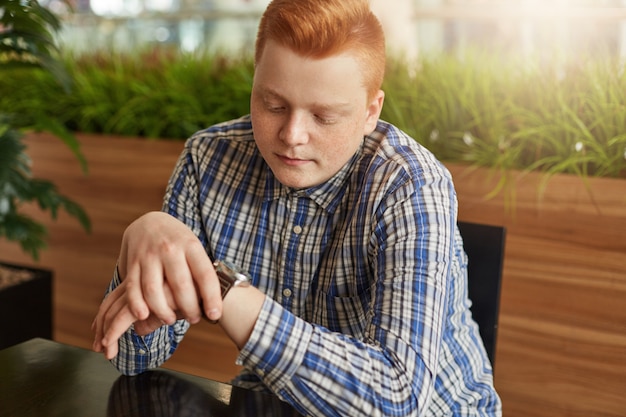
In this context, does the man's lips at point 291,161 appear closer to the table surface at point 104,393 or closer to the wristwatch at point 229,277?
the wristwatch at point 229,277

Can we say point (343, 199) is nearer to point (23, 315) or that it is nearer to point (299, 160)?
point (299, 160)

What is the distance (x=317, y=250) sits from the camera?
130 centimetres

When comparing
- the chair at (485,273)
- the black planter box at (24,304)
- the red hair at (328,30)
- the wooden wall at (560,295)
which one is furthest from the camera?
the black planter box at (24,304)

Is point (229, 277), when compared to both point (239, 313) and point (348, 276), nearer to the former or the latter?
point (239, 313)

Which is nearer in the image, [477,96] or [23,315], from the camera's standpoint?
[477,96]

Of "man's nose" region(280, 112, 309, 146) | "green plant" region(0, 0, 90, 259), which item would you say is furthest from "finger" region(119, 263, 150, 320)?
"green plant" region(0, 0, 90, 259)

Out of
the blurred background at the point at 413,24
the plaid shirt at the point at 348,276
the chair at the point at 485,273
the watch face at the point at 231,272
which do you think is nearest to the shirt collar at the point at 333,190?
the plaid shirt at the point at 348,276

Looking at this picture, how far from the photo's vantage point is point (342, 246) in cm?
125

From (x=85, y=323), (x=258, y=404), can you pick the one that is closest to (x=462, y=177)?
(x=258, y=404)

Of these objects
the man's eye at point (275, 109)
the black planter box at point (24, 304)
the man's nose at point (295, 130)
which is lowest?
the black planter box at point (24, 304)

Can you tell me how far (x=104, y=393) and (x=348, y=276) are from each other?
17.8 inches

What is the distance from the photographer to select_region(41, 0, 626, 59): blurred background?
11.1 feet

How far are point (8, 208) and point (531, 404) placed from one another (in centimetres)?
180

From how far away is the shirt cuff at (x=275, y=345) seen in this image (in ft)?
3.10
